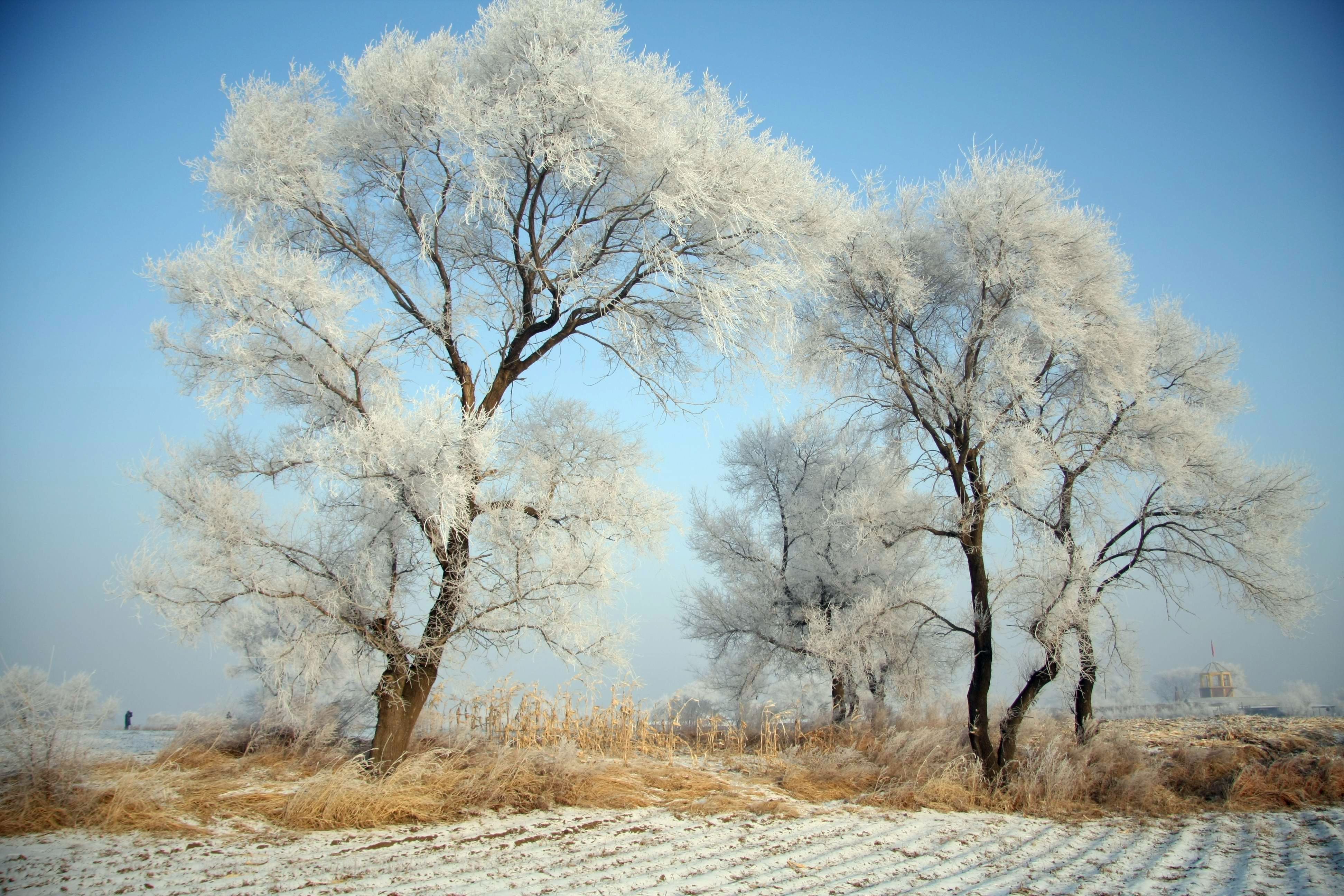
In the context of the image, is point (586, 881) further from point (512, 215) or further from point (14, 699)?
point (512, 215)

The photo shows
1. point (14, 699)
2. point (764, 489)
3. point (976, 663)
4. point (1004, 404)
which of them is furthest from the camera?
point (764, 489)

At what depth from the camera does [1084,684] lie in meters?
10.2

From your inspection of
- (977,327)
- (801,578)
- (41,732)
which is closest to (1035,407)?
(977,327)

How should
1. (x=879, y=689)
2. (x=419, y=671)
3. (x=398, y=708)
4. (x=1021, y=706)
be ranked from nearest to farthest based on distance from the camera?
1. (x=398, y=708)
2. (x=419, y=671)
3. (x=1021, y=706)
4. (x=879, y=689)

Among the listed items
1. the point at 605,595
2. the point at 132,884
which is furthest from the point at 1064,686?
the point at 132,884

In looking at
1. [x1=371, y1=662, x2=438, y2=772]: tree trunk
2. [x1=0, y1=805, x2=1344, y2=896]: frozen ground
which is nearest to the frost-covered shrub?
[x1=0, y1=805, x2=1344, y2=896]: frozen ground

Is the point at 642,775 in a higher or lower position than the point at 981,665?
lower

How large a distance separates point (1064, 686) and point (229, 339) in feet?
33.6

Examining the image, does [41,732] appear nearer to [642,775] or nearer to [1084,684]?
[642,775]

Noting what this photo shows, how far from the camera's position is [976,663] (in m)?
9.33

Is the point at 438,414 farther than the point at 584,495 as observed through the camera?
No

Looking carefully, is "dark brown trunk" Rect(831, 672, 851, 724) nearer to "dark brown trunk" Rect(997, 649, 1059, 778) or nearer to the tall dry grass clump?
"dark brown trunk" Rect(997, 649, 1059, 778)

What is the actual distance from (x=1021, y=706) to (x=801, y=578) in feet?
20.8

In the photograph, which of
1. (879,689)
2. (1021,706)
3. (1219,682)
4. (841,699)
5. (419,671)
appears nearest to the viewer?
(419,671)
